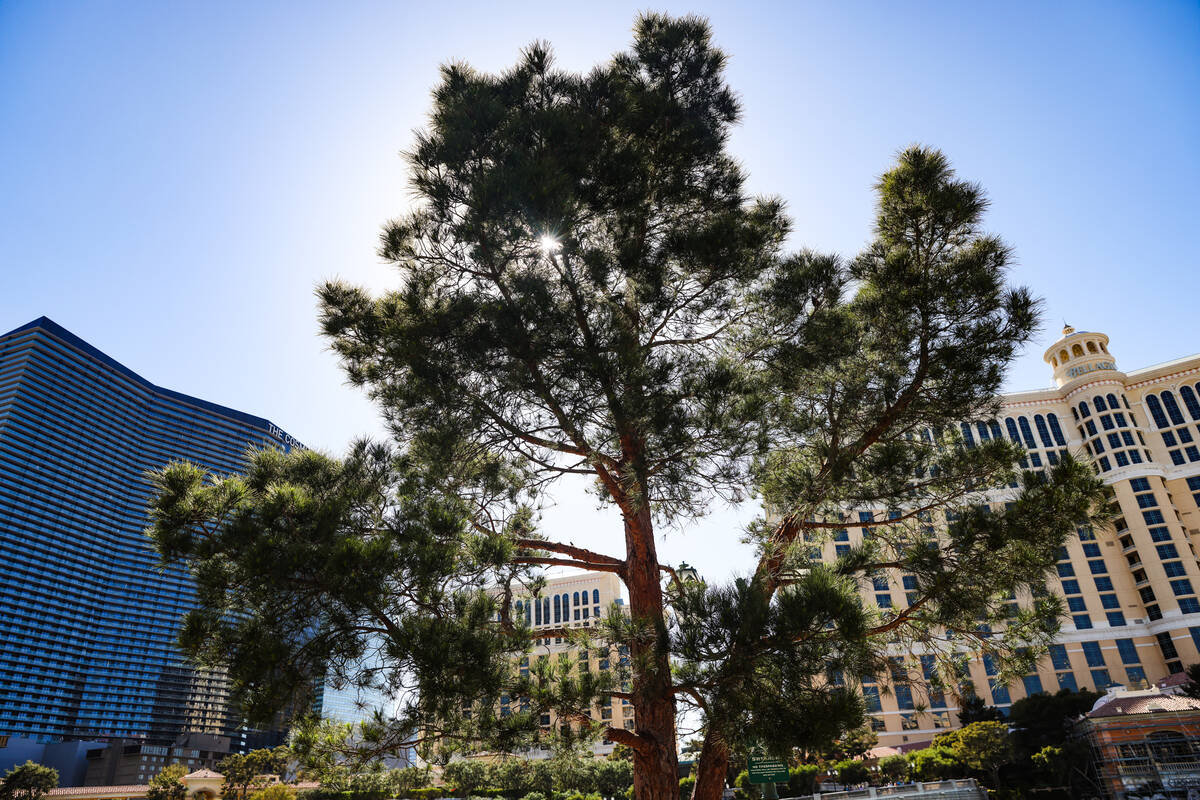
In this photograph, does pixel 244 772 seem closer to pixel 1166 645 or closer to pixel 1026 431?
pixel 1166 645

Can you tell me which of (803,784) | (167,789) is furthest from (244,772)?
(803,784)

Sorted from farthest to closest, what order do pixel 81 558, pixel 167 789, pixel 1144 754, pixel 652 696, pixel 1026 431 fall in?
pixel 81 558, pixel 1026 431, pixel 167 789, pixel 1144 754, pixel 652 696

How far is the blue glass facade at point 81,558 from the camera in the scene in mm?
53438

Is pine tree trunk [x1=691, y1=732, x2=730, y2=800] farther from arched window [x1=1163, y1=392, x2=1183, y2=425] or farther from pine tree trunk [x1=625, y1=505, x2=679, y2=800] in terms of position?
arched window [x1=1163, y1=392, x2=1183, y2=425]

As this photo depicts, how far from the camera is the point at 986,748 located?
19.9 m

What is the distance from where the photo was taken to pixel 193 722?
63094 millimetres

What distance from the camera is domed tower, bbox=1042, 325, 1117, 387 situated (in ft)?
148

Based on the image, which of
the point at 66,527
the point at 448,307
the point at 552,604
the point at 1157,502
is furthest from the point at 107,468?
the point at 1157,502

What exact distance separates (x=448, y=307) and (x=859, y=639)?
3547 mm

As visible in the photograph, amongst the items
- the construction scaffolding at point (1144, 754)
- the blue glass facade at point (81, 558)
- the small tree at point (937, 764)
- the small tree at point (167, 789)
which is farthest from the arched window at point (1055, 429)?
the blue glass facade at point (81, 558)

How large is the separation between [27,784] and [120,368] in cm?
4719

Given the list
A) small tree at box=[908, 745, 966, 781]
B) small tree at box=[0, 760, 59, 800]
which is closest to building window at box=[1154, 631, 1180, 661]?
small tree at box=[908, 745, 966, 781]

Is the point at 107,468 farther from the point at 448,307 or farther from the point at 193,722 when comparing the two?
the point at 448,307

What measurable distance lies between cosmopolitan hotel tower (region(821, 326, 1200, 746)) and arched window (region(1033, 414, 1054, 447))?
79mm
